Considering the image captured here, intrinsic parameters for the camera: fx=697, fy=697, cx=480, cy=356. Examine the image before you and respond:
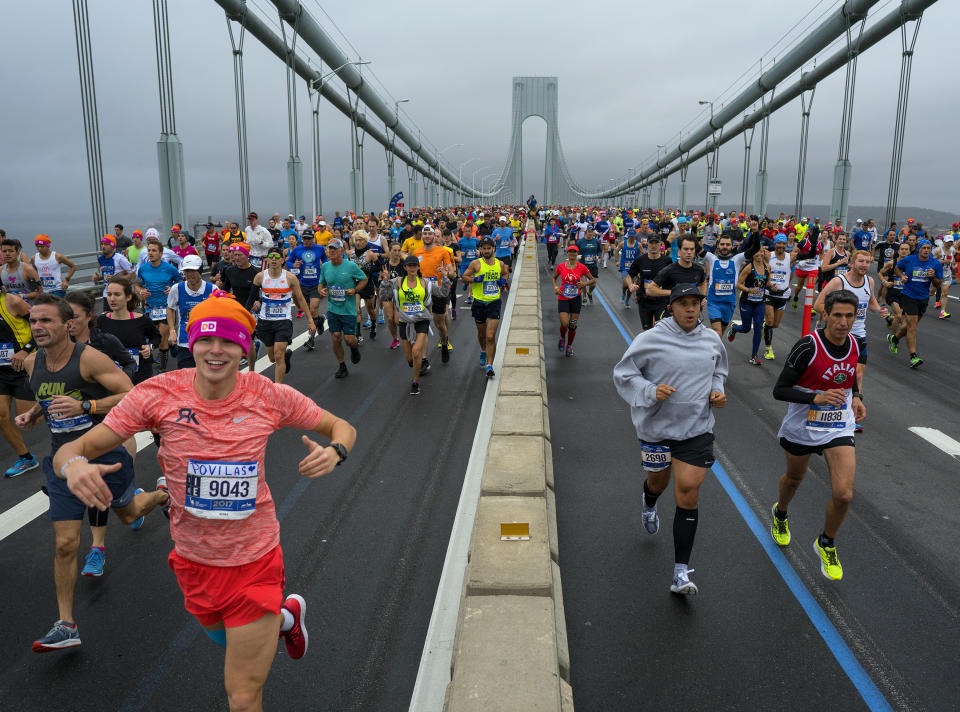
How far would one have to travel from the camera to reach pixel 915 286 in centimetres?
1162

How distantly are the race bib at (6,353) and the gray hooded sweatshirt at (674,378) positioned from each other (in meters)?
5.48

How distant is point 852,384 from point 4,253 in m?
10.5

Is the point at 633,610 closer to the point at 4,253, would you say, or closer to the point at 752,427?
the point at 752,427

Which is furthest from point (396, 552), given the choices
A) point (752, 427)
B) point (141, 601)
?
point (752, 427)

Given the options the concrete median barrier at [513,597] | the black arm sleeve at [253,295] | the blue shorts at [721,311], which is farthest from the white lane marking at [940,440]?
the black arm sleeve at [253,295]

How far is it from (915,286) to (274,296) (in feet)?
33.7

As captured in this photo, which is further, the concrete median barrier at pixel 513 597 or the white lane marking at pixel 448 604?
the white lane marking at pixel 448 604

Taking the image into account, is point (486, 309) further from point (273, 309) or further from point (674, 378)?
point (674, 378)

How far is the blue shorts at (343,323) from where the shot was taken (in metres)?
10.5

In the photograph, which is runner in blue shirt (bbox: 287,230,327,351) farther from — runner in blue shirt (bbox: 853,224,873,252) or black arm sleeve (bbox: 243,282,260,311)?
runner in blue shirt (bbox: 853,224,873,252)

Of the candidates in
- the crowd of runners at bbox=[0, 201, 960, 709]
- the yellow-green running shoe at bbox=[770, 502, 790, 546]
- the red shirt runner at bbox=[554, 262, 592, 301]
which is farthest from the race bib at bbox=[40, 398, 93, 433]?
the red shirt runner at bbox=[554, 262, 592, 301]

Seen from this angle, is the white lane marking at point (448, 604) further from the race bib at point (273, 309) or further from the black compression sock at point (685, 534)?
the race bib at point (273, 309)

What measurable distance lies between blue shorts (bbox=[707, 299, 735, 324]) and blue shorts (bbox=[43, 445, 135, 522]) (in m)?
8.46

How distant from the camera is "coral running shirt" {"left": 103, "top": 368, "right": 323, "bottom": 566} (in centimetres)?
271
